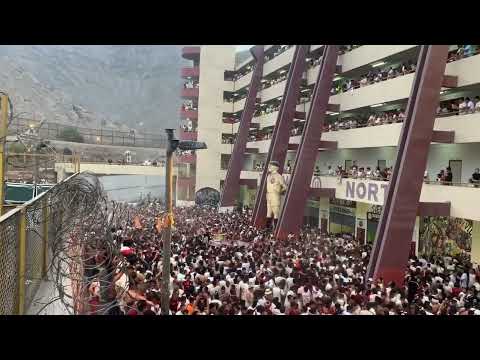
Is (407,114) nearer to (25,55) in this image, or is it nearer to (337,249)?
(337,249)

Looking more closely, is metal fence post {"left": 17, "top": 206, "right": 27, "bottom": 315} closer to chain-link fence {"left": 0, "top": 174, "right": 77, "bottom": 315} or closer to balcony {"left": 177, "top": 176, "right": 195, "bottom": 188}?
chain-link fence {"left": 0, "top": 174, "right": 77, "bottom": 315}

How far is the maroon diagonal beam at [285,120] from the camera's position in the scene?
72.5ft

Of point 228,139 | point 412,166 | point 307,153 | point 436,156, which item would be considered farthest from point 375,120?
point 228,139

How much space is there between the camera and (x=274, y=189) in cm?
2188

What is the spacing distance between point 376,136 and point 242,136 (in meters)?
12.7

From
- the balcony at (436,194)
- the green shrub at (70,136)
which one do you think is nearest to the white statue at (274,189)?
the balcony at (436,194)

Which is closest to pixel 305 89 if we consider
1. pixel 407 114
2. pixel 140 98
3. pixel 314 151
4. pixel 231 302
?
pixel 314 151

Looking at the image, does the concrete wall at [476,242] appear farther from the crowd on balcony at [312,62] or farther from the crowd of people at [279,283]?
the crowd on balcony at [312,62]

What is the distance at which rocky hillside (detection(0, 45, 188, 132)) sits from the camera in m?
95.5

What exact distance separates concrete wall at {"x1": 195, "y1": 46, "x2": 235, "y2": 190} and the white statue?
11.8m

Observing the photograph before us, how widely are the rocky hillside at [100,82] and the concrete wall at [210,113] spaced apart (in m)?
63.3

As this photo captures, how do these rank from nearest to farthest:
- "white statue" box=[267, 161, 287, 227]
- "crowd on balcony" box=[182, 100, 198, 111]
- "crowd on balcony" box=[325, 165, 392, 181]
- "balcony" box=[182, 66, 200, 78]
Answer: "crowd on balcony" box=[325, 165, 392, 181]
"white statue" box=[267, 161, 287, 227]
"crowd on balcony" box=[182, 100, 198, 111]
"balcony" box=[182, 66, 200, 78]

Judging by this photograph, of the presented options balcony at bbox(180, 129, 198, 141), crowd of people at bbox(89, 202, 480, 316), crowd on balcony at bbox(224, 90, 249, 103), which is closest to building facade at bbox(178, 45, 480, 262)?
crowd of people at bbox(89, 202, 480, 316)

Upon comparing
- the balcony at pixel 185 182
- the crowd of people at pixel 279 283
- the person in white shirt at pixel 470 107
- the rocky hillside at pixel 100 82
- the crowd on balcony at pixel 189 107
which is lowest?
the crowd of people at pixel 279 283
